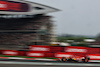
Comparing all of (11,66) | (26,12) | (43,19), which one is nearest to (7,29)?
(26,12)

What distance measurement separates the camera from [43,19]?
41906mm

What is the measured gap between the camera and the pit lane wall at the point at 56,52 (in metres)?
17.5

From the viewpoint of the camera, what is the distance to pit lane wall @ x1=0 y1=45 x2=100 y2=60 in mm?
17516

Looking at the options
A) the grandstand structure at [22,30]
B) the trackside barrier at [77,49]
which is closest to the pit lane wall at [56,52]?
the trackside barrier at [77,49]

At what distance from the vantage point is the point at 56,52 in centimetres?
1841

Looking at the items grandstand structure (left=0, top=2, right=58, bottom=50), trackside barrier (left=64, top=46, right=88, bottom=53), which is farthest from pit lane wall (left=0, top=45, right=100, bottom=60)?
grandstand structure (left=0, top=2, right=58, bottom=50)

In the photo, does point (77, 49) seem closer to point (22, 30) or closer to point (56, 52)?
point (56, 52)

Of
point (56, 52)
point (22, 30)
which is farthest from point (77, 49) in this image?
point (22, 30)

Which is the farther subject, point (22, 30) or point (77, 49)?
point (22, 30)

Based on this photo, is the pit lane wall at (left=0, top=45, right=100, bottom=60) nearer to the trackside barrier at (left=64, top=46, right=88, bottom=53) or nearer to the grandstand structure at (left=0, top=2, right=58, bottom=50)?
the trackside barrier at (left=64, top=46, right=88, bottom=53)

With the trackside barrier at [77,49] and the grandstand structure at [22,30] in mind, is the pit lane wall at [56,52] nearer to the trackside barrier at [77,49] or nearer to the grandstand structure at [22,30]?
the trackside barrier at [77,49]

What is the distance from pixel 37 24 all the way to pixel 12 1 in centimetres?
968

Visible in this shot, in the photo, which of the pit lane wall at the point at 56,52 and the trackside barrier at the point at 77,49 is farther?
the trackside barrier at the point at 77,49

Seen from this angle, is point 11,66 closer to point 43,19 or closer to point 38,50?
point 38,50
